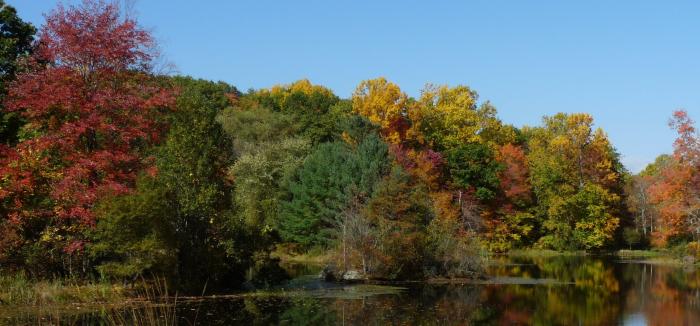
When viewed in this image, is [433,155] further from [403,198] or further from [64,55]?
[64,55]

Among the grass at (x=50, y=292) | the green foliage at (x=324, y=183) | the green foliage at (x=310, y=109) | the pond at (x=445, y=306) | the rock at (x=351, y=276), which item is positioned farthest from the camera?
the green foliage at (x=310, y=109)

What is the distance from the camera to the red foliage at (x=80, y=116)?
21.0 meters

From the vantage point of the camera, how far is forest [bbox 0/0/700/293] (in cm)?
2091

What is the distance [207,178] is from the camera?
76.0ft

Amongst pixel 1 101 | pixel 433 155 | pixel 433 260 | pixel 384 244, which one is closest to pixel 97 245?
pixel 1 101

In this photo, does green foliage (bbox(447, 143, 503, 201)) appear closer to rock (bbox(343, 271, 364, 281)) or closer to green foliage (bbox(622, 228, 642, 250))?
green foliage (bbox(622, 228, 642, 250))

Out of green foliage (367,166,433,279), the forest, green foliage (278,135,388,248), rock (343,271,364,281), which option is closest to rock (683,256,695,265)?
the forest

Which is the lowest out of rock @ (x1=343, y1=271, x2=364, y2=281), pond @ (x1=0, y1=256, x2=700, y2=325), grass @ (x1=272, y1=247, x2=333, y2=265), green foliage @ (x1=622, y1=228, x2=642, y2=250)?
pond @ (x1=0, y1=256, x2=700, y2=325)

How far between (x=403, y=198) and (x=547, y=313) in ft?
34.5

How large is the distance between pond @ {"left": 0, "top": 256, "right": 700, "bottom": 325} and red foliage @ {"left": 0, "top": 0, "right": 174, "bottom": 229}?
4.35 meters

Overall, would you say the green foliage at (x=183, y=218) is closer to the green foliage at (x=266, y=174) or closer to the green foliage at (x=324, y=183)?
the green foliage at (x=324, y=183)

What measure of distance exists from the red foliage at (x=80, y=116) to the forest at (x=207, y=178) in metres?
0.05

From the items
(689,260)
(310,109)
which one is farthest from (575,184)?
(310,109)

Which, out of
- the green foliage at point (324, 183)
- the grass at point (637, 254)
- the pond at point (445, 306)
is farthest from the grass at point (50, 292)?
the grass at point (637, 254)
